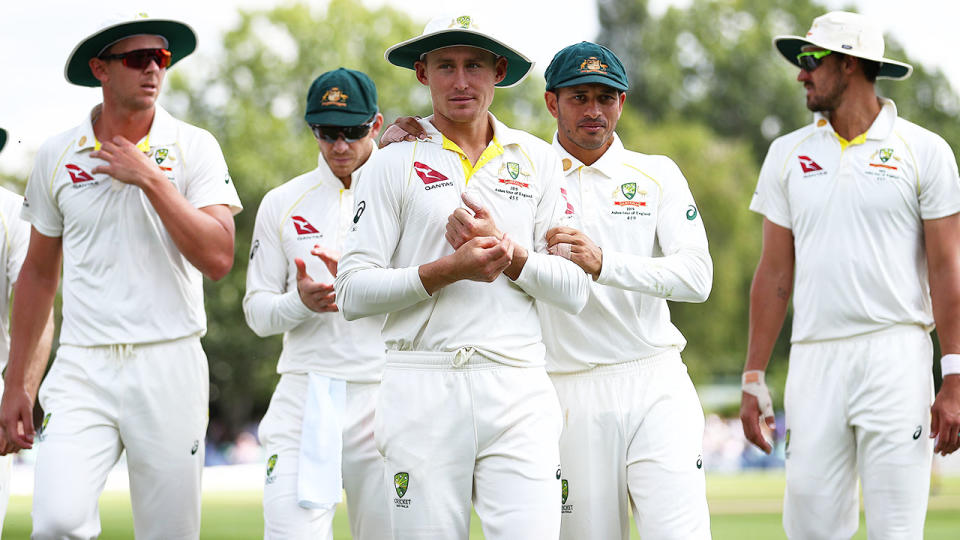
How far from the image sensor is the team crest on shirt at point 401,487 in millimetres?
5043

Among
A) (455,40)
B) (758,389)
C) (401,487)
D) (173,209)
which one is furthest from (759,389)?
(173,209)

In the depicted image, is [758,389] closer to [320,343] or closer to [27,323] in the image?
[320,343]

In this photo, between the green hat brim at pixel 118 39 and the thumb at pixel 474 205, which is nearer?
the thumb at pixel 474 205

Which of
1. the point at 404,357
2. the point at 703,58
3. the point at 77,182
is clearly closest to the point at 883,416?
the point at 404,357

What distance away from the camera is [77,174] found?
6266mm

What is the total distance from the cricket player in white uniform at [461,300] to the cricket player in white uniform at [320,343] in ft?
4.72

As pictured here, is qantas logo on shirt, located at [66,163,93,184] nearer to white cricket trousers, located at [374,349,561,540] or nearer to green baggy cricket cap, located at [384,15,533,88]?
green baggy cricket cap, located at [384,15,533,88]

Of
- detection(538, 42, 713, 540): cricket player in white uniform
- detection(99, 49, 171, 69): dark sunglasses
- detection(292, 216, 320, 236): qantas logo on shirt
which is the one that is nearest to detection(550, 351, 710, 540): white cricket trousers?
detection(538, 42, 713, 540): cricket player in white uniform

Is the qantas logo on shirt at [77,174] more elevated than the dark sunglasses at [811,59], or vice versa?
the dark sunglasses at [811,59]

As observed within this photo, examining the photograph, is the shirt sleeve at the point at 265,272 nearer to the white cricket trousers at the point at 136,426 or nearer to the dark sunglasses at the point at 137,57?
the white cricket trousers at the point at 136,426

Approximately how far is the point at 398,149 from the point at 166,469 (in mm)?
2080

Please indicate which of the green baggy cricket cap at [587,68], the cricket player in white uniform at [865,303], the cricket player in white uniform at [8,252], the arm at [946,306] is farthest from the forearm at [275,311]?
the arm at [946,306]

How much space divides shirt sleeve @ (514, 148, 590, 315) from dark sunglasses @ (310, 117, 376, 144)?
1824mm

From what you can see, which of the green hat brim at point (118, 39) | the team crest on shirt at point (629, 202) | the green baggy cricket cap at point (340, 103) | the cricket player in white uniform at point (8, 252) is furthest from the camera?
the green baggy cricket cap at point (340, 103)
